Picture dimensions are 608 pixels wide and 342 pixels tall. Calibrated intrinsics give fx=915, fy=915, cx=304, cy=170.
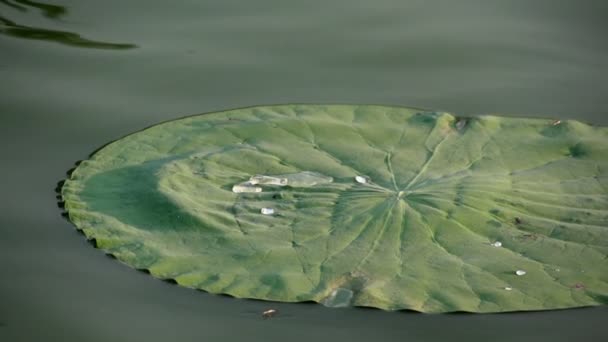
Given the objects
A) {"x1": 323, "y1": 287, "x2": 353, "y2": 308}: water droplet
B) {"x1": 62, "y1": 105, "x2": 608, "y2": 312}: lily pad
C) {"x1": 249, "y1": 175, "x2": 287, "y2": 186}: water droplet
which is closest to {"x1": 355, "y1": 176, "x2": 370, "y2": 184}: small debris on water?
{"x1": 62, "y1": 105, "x2": 608, "y2": 312}: lily pad

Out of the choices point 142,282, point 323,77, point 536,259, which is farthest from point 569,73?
point 142,282

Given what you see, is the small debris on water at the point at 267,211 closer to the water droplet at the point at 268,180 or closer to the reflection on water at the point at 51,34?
the water droplet at the point at 268,180

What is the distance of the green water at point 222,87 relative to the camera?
2.00m

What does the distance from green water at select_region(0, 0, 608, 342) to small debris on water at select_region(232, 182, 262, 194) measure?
380mm

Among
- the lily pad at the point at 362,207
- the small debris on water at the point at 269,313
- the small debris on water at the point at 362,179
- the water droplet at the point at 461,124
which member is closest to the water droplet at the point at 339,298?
the lily pad at the point at 362,207

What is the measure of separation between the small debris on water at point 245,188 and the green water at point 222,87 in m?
0.38

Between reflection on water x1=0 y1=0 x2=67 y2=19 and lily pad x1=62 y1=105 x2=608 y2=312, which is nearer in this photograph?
lily pad x1=62 y1=105 x2=608 y2=312

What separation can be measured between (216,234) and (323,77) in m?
1.16

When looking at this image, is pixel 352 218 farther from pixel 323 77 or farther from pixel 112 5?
pixel 112 5

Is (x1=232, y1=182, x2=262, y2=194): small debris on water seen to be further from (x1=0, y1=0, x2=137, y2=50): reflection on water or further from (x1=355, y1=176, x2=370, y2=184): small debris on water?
(x1=0, y1=0, x2=137, y2=50): reflection on water

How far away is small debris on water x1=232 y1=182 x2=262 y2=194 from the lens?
241 centimetres

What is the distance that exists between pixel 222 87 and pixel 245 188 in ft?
2.79

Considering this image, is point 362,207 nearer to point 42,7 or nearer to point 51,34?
point 51,34

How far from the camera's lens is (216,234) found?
2.25 m
